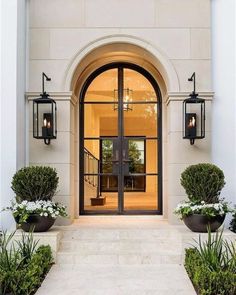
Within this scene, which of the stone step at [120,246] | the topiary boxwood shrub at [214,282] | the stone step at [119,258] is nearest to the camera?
the topiary boxwood shrub at [214,282]

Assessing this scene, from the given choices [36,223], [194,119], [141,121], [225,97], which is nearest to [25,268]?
[36,223]

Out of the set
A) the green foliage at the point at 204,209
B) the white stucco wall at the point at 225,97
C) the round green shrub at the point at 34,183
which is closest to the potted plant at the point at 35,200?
the round green shrub at the point at 34,183

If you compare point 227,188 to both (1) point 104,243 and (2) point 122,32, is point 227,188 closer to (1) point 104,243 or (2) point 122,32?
(1) point 104,243

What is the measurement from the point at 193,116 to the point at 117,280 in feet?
10.3

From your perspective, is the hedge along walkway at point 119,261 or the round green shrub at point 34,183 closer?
the hedge along walkway at point 119,261

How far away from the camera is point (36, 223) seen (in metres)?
5.67

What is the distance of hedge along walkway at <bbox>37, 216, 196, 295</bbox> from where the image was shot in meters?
4.61

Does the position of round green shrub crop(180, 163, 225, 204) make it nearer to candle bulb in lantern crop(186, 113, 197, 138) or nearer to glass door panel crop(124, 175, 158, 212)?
candle bulb in lantern crop(186, 113, 197, 138)

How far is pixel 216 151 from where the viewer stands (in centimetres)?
699

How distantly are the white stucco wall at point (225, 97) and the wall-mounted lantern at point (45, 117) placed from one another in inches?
109

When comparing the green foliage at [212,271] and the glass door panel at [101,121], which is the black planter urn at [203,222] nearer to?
the green foliage at [212,271]

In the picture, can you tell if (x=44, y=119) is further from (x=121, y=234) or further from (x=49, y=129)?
(x=121, y=234)

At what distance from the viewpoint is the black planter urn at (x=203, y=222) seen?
18.5 feet

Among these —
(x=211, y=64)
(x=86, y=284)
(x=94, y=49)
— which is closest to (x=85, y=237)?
(x=86, y=284)
